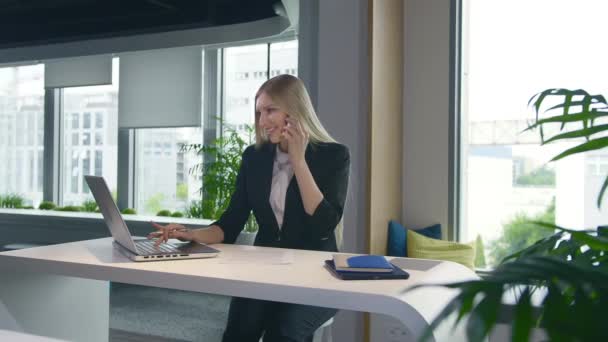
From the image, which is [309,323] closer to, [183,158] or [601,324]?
[601,324]

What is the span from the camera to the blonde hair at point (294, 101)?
2.41m

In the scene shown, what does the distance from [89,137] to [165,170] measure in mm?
1269

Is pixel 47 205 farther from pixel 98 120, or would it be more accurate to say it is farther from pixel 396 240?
pixel 396 240

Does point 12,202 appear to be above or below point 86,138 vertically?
below

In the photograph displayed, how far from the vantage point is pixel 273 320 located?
2051mm

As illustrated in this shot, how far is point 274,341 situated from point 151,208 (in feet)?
16.4

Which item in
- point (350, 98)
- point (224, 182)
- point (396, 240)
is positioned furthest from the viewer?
point (224, 182)

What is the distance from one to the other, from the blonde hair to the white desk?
0.56m

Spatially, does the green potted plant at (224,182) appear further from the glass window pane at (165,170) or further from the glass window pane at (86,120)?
the glass window pane at (86,120)

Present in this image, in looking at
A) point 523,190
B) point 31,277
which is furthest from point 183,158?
point 31,277

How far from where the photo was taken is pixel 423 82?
13.6 feet

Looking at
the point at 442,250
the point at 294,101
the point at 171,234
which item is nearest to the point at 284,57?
the point at 442,250

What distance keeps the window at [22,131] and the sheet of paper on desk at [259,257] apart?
6226 mm

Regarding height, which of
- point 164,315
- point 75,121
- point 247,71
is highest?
point 247,71
